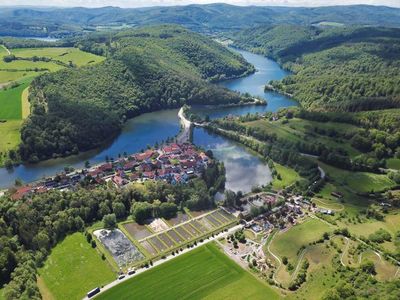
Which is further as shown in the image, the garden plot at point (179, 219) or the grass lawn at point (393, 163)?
the grass lawn at point (393, 163)

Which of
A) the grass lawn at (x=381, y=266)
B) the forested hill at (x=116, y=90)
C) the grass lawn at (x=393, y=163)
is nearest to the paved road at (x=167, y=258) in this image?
the grass lawn at (x=381, y=266)

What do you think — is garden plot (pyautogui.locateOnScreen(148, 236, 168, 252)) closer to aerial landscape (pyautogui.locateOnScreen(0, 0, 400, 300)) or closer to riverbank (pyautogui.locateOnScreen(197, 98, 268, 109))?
aerial landscape (pyautogui.locateOnScreen(0, 0, 400, 300))

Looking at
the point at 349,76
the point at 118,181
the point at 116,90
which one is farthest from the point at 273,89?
the point at 118,181

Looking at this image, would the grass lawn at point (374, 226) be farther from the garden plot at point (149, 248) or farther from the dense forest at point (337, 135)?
the garden plot at point (149, 248)

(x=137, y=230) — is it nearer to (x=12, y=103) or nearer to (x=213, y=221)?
(x=213, y=221)

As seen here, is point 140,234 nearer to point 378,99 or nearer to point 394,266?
point 394,266
